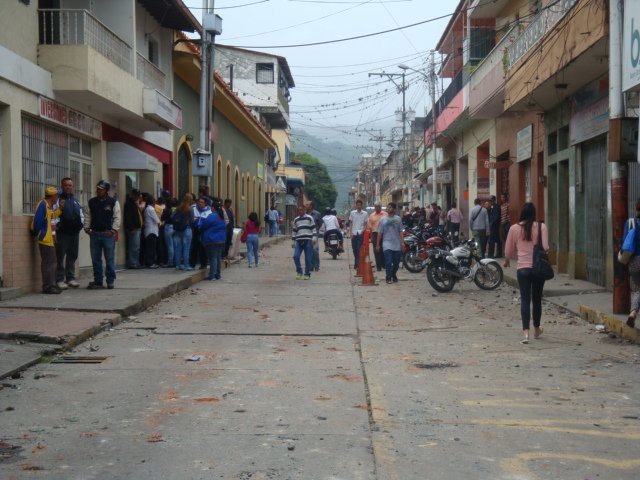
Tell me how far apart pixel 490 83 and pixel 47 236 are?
1365cm

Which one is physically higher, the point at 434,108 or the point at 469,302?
the point at 434,108

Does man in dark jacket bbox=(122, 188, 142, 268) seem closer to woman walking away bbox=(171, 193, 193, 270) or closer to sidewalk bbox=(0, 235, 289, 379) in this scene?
woman walking away bbox=(171, 193, 193, 270)

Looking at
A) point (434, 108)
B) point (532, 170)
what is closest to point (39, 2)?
point (532, 170)

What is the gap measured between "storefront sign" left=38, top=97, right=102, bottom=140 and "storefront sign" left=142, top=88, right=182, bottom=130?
4.38 feet

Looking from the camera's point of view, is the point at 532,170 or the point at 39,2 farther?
the point at 532,170

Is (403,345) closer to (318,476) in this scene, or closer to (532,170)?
(318,476)

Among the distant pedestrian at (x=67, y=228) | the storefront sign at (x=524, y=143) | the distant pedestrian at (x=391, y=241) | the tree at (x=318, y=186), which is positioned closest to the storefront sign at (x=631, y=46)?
the distant pedestrian at (x=391, y=241)

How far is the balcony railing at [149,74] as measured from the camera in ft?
61.1

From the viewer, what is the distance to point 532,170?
821 inches

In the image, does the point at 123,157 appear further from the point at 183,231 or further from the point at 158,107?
the point at 183,231

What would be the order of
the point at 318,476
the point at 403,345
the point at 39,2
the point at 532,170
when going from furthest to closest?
1. the point at 532,170
2. the point at 39,2
3. the point at 403,345
4. the point at 318,476

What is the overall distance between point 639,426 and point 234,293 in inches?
396

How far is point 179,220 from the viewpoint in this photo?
17.5m

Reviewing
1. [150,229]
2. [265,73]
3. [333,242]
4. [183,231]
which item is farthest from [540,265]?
[265,73]
